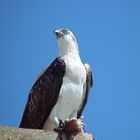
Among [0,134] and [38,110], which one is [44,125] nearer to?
[38,110]

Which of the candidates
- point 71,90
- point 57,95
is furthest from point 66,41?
point 57,95

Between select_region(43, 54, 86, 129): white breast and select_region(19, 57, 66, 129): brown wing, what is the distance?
0.10 metres

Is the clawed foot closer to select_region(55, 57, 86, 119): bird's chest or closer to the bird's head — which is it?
select_region(55, 57, 86, 119): bird's chest

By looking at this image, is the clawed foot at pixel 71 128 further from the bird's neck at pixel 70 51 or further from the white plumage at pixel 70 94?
the bird's neck at pixel 70 51

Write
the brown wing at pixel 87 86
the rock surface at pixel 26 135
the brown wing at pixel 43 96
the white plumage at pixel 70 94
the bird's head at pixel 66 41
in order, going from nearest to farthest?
the rock surface at pixel 26 135
the brown wing at pixel 43 96
the white plumage at pixel 70 94
the brown wing at pixel 87 86
the bird's head at pixel 66 41

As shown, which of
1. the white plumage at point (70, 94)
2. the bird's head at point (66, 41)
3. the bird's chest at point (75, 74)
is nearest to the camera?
the white plumage at point (70, 94)

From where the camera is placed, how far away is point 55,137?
21.7ft

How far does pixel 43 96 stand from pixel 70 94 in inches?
22.3

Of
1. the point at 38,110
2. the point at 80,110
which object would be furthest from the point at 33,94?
the point at 80,110

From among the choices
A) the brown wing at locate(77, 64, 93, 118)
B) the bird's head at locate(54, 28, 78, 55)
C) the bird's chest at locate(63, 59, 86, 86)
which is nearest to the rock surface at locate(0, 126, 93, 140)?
the bird's chest at locate(63, 59, 86, 86)

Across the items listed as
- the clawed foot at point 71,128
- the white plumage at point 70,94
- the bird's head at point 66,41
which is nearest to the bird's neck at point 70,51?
the bird's head at point 66,41

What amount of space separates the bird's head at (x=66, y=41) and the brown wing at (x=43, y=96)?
1.24 ft

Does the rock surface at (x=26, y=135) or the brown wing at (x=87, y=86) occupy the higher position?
the brown wing at (x=87, y=86)

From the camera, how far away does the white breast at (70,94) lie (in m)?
9.54
